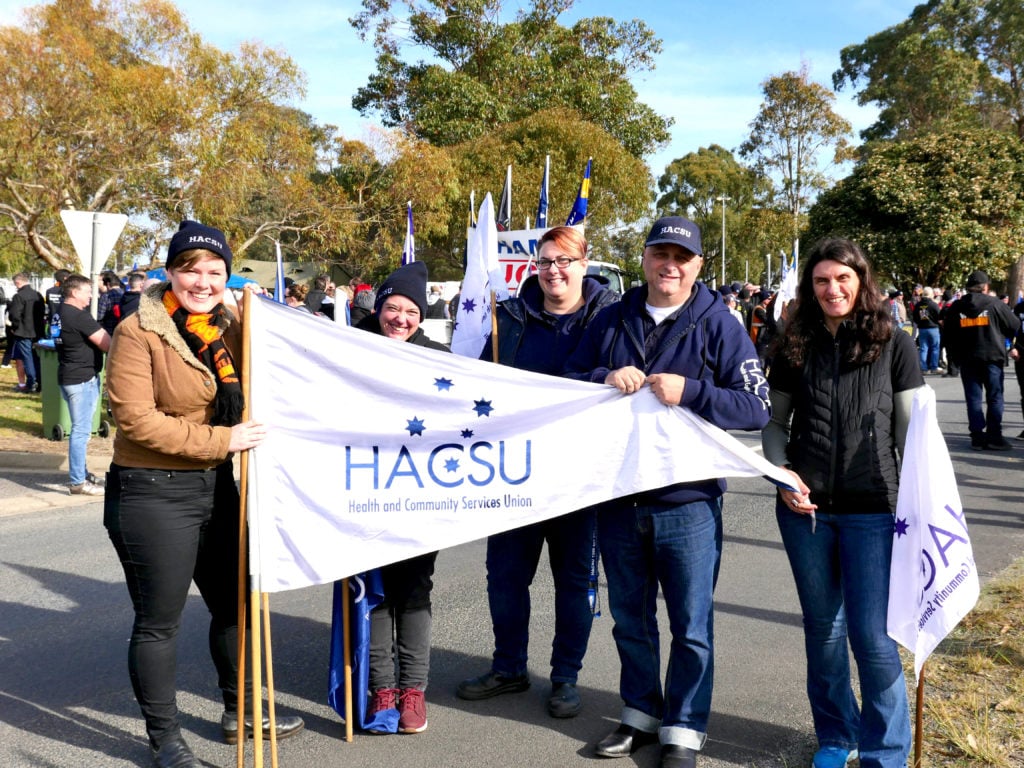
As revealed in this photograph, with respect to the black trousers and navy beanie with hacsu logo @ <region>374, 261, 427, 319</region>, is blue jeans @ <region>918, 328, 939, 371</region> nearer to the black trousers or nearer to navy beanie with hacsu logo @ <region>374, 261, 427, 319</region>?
navy beanie with hacsu logo @ <region>374, 261, 427, 319</region>

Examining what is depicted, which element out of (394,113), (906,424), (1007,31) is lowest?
(906,424)

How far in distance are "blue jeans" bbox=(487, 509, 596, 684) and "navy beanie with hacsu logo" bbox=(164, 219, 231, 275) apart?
169 centimetres

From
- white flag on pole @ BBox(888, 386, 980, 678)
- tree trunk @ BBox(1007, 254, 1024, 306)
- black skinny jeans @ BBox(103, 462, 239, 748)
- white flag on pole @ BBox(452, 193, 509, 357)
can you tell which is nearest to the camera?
white flag on pole @ BBox(888, 386, 980, 678)

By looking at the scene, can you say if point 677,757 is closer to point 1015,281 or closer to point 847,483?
point 847,483

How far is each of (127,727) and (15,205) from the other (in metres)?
20.3

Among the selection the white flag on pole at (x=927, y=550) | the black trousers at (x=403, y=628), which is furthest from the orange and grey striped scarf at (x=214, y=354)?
the white flag on pole at (x=927, y=550)

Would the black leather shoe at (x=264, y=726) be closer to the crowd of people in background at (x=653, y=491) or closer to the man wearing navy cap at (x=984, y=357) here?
the crowd of people in background at (x=653, y=491)

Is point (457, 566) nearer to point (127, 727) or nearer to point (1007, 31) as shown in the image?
point (127, 727)

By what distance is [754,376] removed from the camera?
3.57 m

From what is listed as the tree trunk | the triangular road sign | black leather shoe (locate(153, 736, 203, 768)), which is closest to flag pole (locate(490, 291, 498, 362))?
black leather shoe (locate(153, 736, 203, 768))

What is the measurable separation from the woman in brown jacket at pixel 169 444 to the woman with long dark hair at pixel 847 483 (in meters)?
2.04

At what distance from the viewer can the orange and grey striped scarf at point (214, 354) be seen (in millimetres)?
3490

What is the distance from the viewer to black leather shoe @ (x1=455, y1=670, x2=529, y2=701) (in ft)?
14.0

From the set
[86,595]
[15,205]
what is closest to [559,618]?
[86,595]
